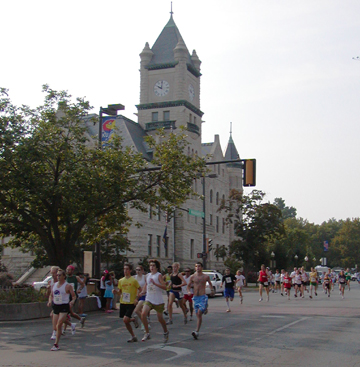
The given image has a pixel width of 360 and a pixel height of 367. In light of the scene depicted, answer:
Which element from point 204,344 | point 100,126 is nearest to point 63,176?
point 100,126

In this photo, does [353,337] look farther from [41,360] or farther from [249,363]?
[41,360]

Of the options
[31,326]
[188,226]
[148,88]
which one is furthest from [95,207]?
[148,88]

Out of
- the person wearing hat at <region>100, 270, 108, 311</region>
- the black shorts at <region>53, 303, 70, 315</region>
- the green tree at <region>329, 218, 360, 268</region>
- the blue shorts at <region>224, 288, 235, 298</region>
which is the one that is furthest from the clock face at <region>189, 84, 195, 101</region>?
the green tree at <region>329, 218, 360, 268</region>

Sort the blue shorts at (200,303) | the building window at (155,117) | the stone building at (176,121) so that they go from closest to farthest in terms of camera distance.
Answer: the blue shorts at (200,303)
the stone building at (176,121)
the building window at (155,117)

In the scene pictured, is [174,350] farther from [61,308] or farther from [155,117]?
[155,117]

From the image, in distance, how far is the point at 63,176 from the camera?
2058 centimetres

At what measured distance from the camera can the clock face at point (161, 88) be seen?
64688 millimetres

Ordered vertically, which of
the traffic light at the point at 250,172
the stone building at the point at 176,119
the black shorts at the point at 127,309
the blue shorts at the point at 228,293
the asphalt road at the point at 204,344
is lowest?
the asphalt road at the point at 204,344

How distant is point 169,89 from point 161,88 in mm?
1066

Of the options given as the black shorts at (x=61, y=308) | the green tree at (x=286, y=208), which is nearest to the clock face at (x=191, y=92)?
the black shorts at (x=61, y=308)

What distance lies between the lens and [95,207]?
20.2 metres

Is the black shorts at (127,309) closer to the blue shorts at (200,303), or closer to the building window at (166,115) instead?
the blue shorts at (200,303)

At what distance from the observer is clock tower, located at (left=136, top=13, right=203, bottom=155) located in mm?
Result: 63375

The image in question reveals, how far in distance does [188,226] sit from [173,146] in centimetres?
3971
